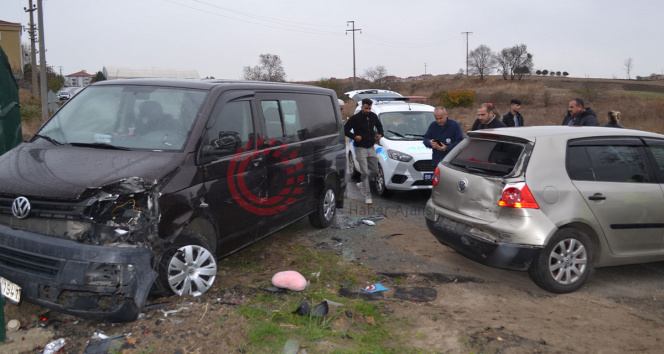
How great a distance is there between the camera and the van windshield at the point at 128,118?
172 inches

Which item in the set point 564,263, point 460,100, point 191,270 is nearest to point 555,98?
point 460,100

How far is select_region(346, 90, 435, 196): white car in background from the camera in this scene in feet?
29.4

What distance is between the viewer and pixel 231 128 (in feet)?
16.1

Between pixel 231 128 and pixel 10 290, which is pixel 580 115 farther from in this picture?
pixel 10 290

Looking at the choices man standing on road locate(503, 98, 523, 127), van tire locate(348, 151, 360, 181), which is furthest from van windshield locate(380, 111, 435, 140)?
van tire locate(348, 151, 360, 181)

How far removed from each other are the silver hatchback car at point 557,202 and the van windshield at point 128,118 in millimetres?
2867

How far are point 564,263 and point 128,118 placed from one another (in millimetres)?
4335

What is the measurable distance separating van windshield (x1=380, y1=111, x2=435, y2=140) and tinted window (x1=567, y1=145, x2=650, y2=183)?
463cm

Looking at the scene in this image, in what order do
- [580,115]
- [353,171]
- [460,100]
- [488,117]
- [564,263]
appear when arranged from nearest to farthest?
[564,263] < [488,117] < [580,115] < [353,171] < [460,100]

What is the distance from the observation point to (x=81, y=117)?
4730 mm

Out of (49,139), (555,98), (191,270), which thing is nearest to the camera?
(191,270)

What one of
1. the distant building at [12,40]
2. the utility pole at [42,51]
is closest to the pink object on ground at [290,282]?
the utility pole at [42,51]

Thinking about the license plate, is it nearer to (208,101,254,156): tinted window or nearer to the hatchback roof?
(208,101,254,156): tinted window

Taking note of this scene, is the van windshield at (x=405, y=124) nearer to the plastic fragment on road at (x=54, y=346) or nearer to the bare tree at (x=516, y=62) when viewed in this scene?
the plastic fragment on road at (x=54, y=346)
